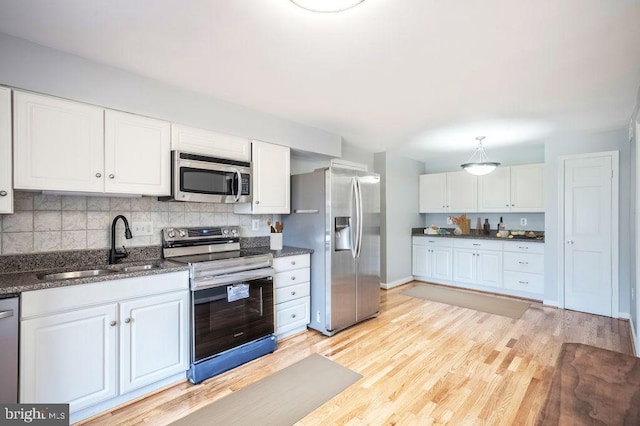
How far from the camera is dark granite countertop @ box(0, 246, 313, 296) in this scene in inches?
69.6

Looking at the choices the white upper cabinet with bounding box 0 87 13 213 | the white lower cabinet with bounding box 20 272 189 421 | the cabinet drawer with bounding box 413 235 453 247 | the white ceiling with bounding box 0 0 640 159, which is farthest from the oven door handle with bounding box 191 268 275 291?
the cabinet drawer with bounding box 413 235 453 247

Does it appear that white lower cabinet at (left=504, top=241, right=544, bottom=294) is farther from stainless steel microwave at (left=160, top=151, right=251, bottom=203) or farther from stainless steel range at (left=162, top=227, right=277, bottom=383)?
stainless steel microwave at (left=160, top=151, right=251, bottom=203)

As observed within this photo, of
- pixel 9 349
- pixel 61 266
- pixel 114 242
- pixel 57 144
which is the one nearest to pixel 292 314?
pixel 114 242

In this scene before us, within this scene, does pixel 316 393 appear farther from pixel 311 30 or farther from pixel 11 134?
pixel 11 134

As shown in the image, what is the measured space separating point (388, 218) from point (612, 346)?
119 inches

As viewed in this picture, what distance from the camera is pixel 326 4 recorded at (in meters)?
1.37

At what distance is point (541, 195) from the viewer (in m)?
4.60

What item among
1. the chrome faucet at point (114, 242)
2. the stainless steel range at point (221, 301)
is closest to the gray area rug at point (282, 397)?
the stainless steel range at point (221, 301)

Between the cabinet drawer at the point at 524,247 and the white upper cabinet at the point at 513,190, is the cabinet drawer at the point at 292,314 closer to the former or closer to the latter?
the cabinet drawer at the point at 524,247

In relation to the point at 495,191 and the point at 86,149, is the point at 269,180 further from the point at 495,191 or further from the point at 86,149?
the point at 495,191

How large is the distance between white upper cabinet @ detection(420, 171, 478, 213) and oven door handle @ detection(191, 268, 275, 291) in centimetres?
388

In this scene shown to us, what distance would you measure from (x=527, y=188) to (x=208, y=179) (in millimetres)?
4586

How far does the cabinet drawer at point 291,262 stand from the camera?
3098 millimetres

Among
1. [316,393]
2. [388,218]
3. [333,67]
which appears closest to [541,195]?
[388,218]
